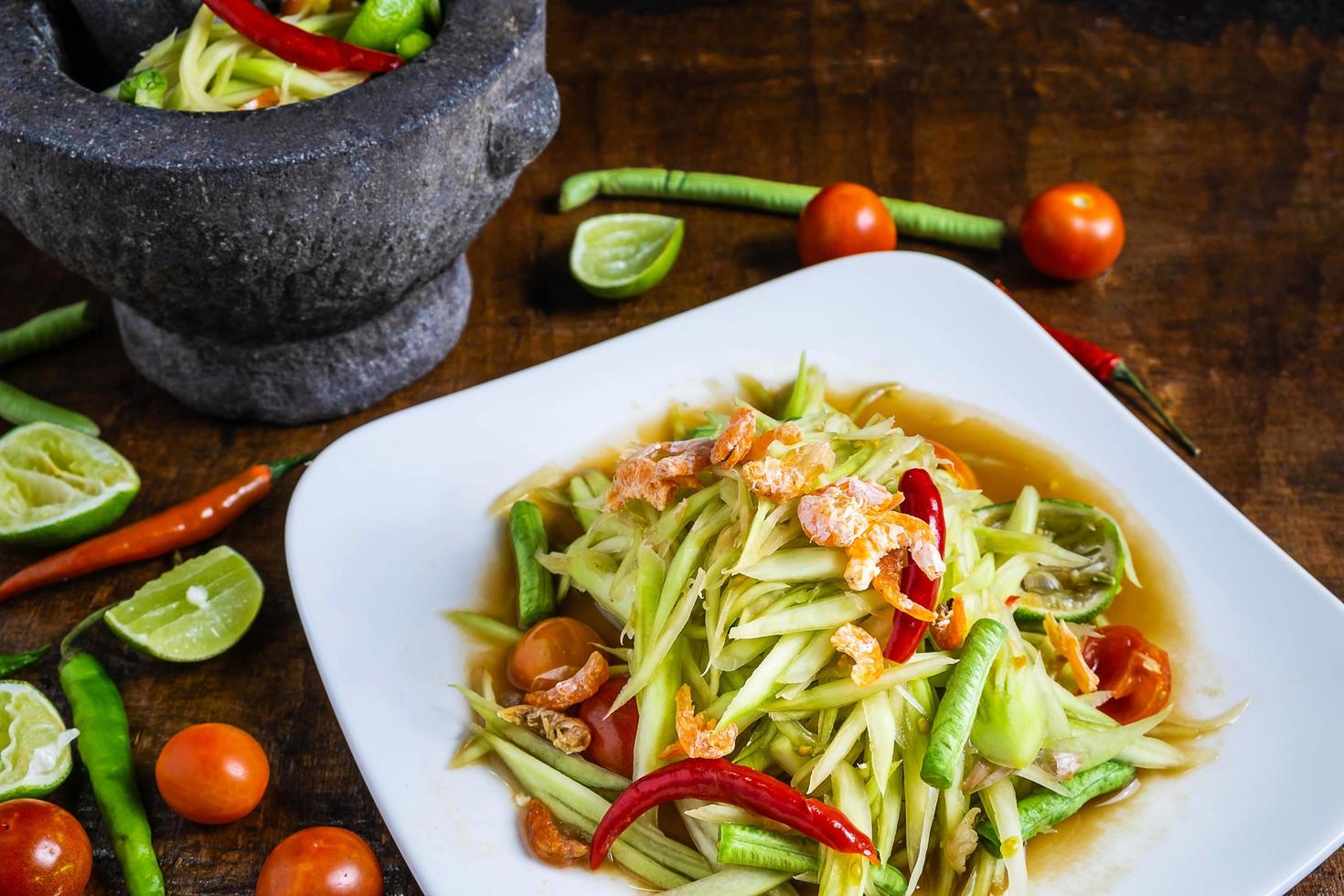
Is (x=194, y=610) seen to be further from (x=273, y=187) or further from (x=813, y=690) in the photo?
(x=813, y=690)

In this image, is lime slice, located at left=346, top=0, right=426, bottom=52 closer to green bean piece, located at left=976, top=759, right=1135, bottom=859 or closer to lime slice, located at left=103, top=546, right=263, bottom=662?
lime slice, located at left=103, top=546, right=263, bottom=662

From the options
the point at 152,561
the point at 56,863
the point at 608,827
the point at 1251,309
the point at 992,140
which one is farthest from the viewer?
the point at 992,140

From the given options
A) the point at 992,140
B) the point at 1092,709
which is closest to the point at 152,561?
the point at 1092,709

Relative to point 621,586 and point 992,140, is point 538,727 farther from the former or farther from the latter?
point 992,140

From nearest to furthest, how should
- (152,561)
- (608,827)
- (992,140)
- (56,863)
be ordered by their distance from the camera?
(608,827), (56,863), (152,561), (992,140)

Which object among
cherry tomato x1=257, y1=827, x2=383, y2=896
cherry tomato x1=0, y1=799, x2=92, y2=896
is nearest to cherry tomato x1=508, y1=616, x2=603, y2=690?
cherry tomato x1=257, y1=827, x2=383, y2=896

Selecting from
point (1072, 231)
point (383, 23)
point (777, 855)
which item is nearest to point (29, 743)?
point (777, 855)

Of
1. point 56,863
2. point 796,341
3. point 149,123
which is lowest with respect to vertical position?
point 56,863
